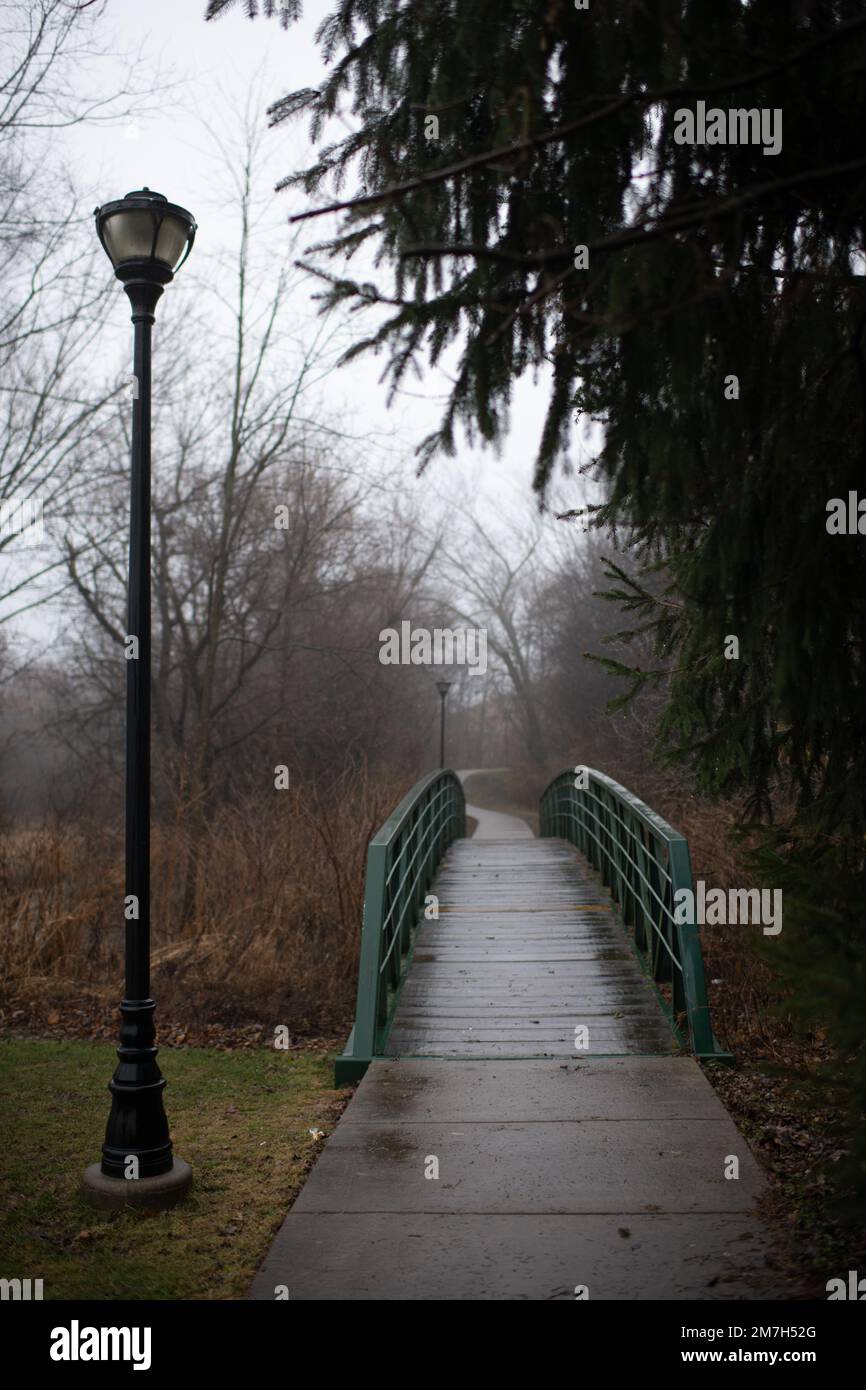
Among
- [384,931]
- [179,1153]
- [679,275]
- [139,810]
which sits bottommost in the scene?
[179,1153]

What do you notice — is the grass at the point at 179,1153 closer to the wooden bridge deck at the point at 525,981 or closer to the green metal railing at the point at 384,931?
the green metal railing at the point at 384,931

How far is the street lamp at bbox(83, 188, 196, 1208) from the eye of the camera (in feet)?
15.9

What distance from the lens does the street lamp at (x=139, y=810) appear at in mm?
4852

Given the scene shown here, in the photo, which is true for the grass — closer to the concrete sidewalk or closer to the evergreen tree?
the concrete sidewalk

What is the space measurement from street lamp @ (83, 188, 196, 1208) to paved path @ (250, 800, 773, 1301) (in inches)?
29.0

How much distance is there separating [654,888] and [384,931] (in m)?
2.27

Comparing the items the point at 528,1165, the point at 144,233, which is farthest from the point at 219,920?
the point at 144,233

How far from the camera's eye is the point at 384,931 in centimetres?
753

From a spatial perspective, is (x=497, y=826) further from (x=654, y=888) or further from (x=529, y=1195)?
(x=529, y=1195)

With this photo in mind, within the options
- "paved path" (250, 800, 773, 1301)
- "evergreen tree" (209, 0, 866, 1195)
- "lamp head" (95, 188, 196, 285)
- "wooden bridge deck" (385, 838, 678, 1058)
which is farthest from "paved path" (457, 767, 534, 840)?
"evergreen tree" (209, 0, 866, 1195)

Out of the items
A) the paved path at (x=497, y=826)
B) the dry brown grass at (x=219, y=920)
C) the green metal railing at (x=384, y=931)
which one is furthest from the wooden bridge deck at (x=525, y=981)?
the paved path at (x=497, y=826)

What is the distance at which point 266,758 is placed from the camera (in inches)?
906

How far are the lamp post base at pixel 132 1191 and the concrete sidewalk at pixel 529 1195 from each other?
609 mm
